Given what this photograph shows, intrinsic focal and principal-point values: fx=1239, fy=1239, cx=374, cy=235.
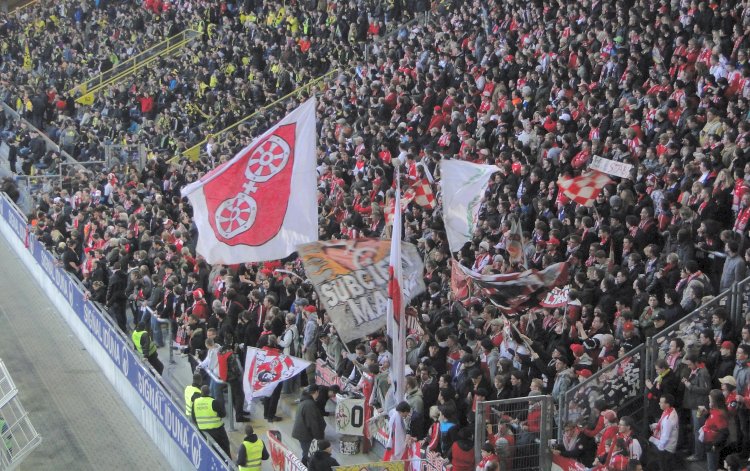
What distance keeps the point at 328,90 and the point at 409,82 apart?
3.61 meters

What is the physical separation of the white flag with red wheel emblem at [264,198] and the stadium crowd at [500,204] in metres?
2.29

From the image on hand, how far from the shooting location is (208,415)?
53.2 ft

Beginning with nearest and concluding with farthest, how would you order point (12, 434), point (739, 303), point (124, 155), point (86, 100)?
point (739, 303)
point (12, 434)
point (124, 155)
point (86, 100)

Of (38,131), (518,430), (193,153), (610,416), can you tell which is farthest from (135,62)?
(610,416)

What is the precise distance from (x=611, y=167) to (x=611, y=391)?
16.0 feet

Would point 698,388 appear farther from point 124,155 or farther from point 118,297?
point 124,155

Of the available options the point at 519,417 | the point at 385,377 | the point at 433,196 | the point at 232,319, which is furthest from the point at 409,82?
the point at 519,417

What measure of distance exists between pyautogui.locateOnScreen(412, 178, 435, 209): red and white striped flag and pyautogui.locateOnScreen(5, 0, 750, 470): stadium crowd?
0.41m

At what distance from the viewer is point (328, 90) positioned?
30656mm

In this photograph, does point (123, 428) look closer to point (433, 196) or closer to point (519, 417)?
point (433, 196)

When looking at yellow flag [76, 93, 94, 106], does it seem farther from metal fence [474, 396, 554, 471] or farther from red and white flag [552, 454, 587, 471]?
red and white flag [552, 454, 587, 471]

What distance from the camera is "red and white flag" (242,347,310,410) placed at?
16984mm

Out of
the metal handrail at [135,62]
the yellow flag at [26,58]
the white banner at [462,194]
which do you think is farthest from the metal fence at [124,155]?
the white banner at [462,194]

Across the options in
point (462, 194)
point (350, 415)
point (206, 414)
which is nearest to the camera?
point (206, 414)
